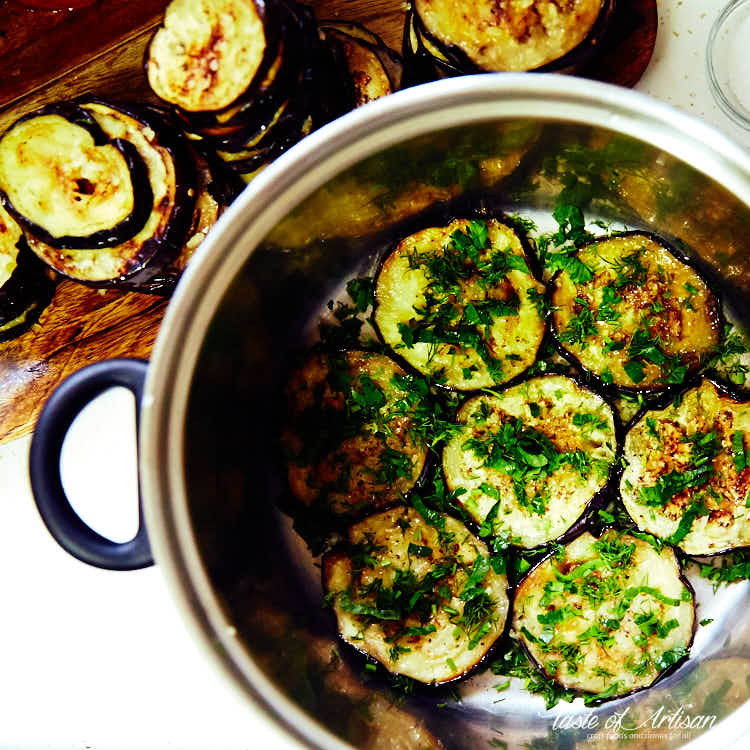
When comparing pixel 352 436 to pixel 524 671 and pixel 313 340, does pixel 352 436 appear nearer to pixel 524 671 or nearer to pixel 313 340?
pixel 313 340

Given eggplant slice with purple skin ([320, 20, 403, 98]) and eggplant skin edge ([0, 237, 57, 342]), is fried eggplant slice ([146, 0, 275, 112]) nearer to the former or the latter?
eggplant slice with purple skin ([320, 20, 403, 98])

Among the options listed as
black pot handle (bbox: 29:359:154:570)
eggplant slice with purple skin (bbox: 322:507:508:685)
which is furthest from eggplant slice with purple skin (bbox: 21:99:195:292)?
eggplant slice with purple skin (bbox: 322:507:508:685)

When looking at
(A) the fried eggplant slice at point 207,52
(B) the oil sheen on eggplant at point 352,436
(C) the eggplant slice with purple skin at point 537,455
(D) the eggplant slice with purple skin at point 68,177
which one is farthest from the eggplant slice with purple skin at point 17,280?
(C) the eggplant slice with purple skin at point 537,455

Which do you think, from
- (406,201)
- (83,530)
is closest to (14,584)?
(83,530)

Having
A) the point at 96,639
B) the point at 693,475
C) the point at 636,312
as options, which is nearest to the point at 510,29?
the point at 636,312

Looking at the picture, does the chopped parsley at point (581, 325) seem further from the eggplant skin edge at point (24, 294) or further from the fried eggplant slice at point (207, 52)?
the eggplant skin edge at point (24, 294)

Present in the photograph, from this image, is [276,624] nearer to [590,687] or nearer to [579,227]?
[590,687]

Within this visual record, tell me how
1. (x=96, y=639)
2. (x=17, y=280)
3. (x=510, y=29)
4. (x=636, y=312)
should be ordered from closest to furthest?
(x=510, y=29) < (x=17, y=280) < (x=636, y=312) < (x=96, y=639)
